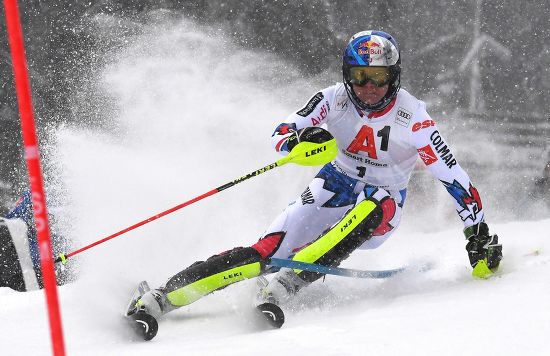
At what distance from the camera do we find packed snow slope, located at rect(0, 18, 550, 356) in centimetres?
311

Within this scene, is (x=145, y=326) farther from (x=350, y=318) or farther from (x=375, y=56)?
(x=375, y=56)

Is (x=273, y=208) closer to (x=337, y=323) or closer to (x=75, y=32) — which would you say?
(x=337, y=323)

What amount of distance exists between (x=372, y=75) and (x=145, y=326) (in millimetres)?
1936

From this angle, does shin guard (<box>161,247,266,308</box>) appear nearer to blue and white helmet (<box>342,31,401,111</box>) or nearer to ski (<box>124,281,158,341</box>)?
ski (<box>124,281,158,341</box>)

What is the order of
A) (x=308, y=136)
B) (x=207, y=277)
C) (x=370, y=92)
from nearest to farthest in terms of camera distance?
(x=207, y=277)
(x=308, y=136)
(x=370, y=92)

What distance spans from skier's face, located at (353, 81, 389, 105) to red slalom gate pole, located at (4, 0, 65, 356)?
2558mm

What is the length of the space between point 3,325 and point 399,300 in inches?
84.9

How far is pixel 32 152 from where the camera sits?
2.05 metres

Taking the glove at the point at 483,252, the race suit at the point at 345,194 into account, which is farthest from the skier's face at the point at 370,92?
the glove at the point at 483,252

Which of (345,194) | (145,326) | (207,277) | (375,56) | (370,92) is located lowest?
(145,326)

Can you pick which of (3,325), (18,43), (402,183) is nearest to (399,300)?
(402,183)

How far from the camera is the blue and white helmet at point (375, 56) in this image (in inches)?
167

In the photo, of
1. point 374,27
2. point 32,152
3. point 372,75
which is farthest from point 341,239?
point 374,27

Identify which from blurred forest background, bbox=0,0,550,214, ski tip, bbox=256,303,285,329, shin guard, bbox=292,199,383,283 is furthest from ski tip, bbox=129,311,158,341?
blurred forest background, bbox=0,0,550,214
